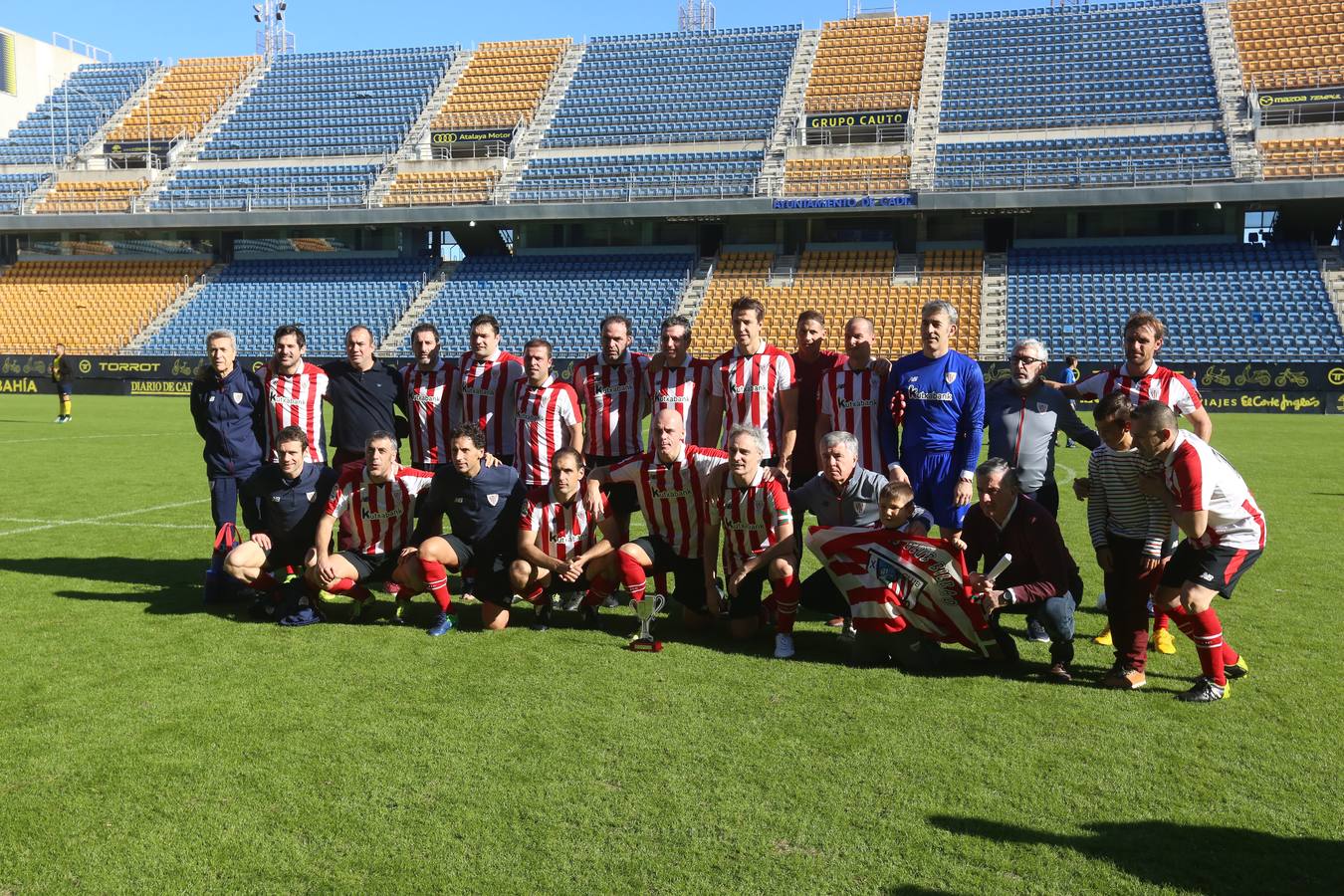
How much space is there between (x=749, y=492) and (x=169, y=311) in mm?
33628

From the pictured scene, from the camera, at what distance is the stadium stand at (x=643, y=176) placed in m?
32.2

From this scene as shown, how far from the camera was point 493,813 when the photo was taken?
3693 mm

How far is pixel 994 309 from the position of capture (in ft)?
96.6

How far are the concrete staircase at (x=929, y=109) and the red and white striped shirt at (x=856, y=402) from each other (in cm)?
2538

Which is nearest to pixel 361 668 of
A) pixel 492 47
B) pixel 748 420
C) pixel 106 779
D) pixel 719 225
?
pixel 106 779

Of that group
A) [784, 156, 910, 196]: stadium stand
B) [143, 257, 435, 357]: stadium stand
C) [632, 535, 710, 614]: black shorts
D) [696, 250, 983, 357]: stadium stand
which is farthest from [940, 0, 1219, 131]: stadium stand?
[632, 535, 710, 614]: black shorts

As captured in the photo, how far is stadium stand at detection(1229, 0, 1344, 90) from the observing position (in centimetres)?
3123

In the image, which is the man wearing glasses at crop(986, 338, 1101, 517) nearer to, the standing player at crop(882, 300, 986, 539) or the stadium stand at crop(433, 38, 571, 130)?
the standing player at crop(882, 300, 986, 539)

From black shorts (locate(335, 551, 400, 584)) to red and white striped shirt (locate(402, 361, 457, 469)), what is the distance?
37.5 inches

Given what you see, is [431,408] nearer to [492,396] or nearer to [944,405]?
[492,396]

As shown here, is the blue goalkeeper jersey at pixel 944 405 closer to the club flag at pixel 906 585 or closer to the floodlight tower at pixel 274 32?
the club flag at pixel 906 585

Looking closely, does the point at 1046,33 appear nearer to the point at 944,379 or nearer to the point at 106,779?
the point at 944,379

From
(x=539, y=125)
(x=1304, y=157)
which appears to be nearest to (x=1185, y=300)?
(x=1304, y=157)

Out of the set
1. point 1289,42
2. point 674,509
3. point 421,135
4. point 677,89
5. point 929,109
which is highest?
point 1289,42
